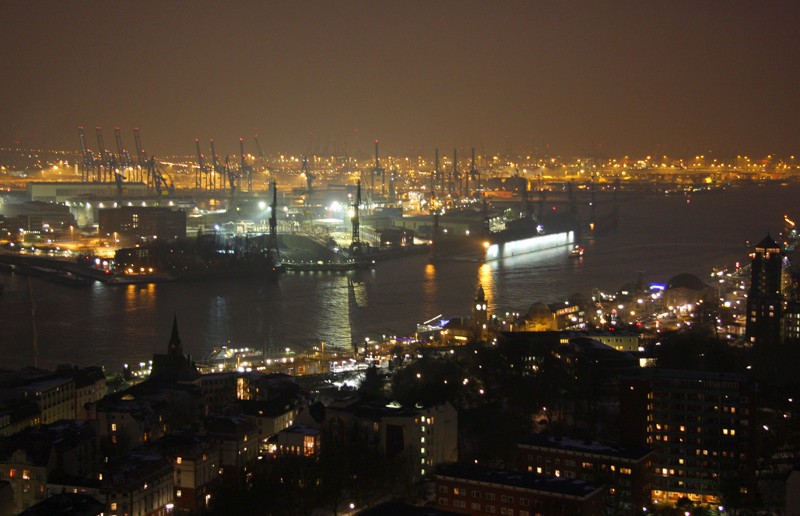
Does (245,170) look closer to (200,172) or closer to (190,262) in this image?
(200,172)

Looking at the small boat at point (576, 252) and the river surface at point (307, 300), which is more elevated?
the river surface at point (307, 300)

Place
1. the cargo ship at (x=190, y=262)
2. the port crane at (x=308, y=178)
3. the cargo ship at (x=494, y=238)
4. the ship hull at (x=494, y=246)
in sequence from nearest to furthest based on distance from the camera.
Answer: the cargo ship at (x=190, y=262), the ship hull at (x=494, y=246), the cargo ship at (x=494, y=238), the port crane at (x=308, y=178)

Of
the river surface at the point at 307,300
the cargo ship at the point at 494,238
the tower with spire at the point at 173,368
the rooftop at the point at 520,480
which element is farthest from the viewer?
the cargo ship at the point at 494,238

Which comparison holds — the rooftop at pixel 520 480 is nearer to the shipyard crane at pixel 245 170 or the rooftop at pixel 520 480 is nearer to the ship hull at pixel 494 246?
the ship hull at pixel 494 246

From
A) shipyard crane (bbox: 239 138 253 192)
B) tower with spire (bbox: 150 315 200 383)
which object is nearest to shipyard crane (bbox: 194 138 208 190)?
shipyard crane (bbox: 239 138 253 192)

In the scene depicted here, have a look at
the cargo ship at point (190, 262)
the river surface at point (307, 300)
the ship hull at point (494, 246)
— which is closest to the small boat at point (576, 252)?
the river surface at point (307, 300)

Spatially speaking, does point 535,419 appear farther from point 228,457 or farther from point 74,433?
point 74,433

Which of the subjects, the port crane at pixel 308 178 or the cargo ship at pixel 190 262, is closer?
the cargo ship at pixel 190 262

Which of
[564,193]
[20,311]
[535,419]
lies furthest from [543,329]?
[564,193]
